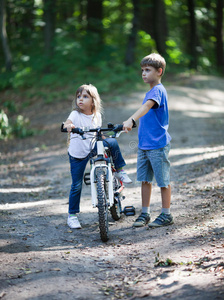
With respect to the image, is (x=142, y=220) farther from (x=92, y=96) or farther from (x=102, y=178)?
(x=92, y=96)

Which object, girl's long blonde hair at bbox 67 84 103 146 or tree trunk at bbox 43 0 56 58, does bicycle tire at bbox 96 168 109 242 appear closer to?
girl's long blonde hair at bbox 67 84 103 146

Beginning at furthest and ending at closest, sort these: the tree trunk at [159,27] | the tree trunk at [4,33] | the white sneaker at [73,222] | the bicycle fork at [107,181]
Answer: the tree trunk at [159,27] < the tree trunk at [4,33] < the white sneaker at [73,222] < the bicycle fork at [107,181]

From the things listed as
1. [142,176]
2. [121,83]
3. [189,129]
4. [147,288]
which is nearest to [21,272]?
[147,288]

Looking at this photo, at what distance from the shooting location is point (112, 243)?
4.45m

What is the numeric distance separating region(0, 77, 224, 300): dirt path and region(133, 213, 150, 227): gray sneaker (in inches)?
4.0

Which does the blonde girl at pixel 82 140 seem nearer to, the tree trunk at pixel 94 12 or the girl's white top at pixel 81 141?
the girl's white top at pixel 81 141

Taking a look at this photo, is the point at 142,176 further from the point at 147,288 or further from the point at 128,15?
the point at 128,15

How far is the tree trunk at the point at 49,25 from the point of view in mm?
18203

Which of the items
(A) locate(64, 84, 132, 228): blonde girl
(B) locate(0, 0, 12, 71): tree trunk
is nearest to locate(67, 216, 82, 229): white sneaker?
(A) locate(64, 84, 132, 228): blonde girl

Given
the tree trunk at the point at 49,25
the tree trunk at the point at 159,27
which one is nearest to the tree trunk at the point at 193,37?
the tree trunk at the point at 159,27

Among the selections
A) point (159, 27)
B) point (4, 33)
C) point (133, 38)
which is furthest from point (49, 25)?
point (159, 27)

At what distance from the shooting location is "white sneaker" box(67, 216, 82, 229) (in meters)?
4.97

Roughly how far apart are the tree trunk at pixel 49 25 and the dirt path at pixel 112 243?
11317 millimetres

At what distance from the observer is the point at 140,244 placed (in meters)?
4.36
